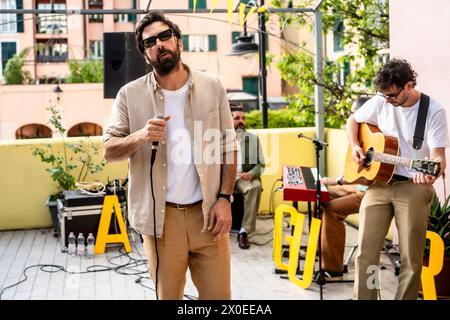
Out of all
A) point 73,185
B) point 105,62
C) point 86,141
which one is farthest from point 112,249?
point 105,62

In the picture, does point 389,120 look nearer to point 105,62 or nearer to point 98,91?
point 105,62

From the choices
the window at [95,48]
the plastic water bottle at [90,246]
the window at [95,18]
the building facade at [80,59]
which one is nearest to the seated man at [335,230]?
the plastic water bottle at [90,246]

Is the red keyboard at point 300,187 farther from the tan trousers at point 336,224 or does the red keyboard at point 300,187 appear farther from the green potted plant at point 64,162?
the green potted plant at point 64,162

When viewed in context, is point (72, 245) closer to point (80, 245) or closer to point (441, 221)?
point (80, 245)

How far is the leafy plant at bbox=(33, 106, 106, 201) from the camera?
726 cm

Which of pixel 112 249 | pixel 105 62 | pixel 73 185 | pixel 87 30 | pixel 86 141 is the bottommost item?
pixel 112 249

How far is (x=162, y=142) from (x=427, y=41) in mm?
3519

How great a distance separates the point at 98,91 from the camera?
2914 cm

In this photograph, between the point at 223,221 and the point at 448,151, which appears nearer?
the point at 223,221

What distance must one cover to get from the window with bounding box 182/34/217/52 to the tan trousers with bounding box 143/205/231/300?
91.3 feet

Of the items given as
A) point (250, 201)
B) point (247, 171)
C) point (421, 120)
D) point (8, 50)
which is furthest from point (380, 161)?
point (8, 50)

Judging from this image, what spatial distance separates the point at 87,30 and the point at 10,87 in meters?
6.47

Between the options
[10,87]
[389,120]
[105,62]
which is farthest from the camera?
[10,87]

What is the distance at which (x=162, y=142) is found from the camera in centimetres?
266
